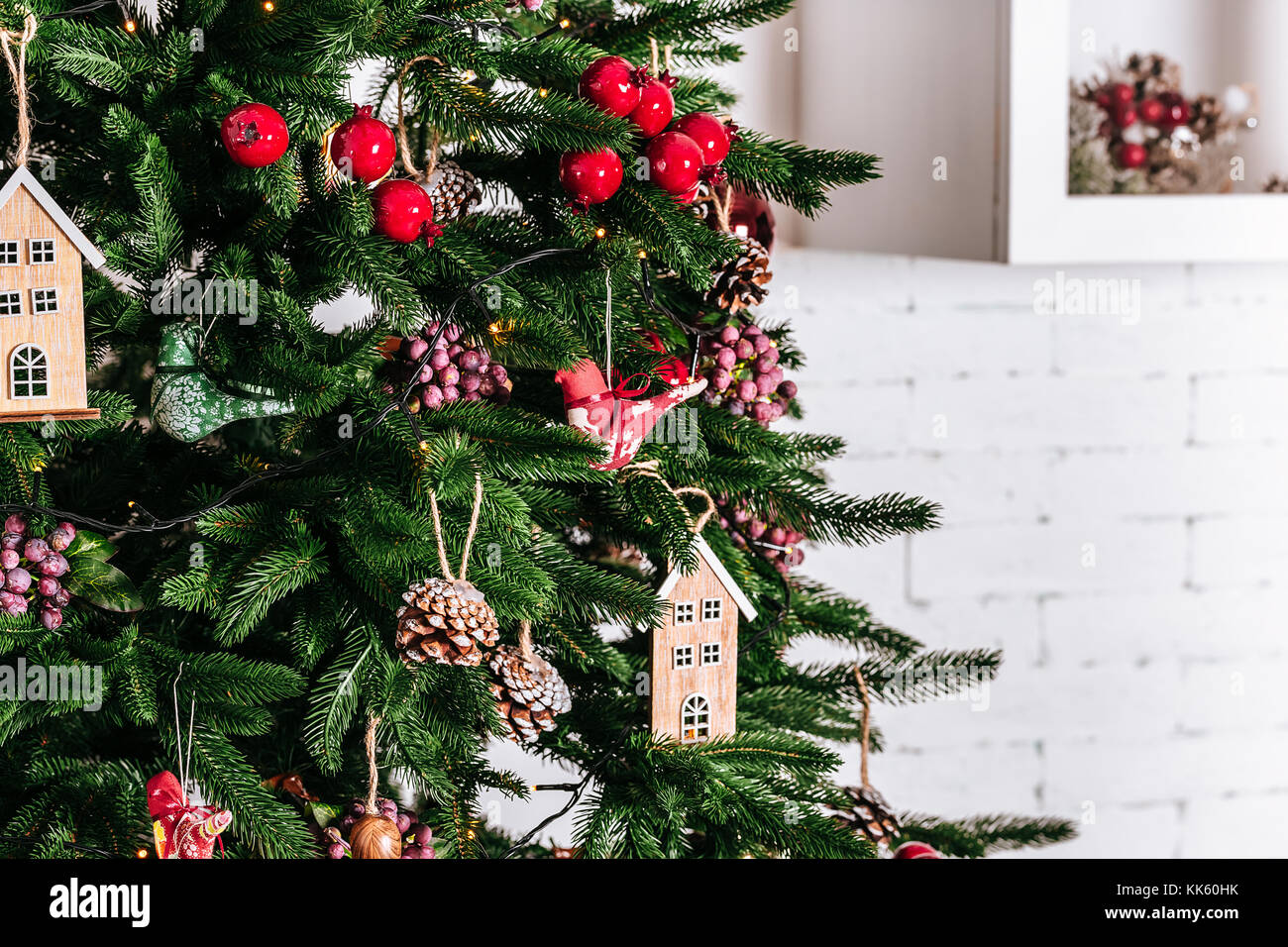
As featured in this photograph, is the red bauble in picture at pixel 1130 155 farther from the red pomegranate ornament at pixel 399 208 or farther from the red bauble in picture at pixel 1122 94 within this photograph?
the red pomegranate ornament at pixel 399 208

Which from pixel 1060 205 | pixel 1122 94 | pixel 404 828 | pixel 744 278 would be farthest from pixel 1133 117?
pixel 404 828

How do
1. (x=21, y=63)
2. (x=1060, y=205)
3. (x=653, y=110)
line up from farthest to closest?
(x=1060, y=205)
(x=653, y=110)
(x=21, y=63)

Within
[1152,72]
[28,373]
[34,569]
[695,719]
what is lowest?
[695,719]

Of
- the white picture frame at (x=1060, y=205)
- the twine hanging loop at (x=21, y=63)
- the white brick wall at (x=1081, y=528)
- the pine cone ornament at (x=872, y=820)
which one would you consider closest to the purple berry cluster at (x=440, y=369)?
the twine hanging loop at (x=21, y=63)

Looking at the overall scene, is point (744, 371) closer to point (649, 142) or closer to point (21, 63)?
point (649, 142)

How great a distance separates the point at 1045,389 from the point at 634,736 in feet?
3.14

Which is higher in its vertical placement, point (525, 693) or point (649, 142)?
point (649, 142)

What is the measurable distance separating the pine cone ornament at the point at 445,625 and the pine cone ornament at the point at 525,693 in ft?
0.16

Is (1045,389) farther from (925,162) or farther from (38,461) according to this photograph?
(38,461)

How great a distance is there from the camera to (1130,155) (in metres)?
1.21

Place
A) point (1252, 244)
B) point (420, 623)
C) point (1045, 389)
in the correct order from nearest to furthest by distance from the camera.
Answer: point (420, 623)
point (1252, 244)
point (1045, 389)

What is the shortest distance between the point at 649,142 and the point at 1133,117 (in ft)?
2.57
